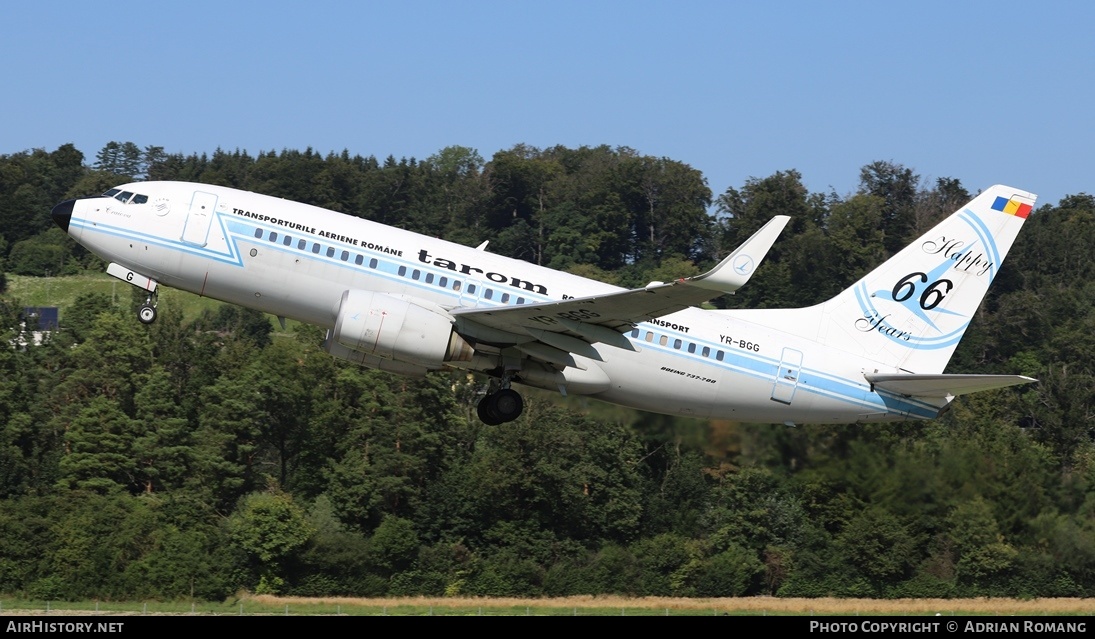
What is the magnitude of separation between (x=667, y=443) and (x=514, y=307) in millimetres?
6631

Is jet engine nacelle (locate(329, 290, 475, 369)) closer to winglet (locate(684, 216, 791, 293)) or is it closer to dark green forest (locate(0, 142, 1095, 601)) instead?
dark green forest (locate(0, 142, 1095, 601))

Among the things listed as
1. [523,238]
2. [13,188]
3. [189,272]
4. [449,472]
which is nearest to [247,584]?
[449,472]

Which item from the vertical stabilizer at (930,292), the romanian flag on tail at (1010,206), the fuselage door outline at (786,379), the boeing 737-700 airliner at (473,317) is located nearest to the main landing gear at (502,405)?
the boeing 737-700 airliner at (473,317)

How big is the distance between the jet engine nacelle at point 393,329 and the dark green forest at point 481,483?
424 centimetres

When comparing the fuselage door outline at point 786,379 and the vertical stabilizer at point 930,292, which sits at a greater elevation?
the vertical stabilizer at point 930,292

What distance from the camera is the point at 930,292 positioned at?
36.0m

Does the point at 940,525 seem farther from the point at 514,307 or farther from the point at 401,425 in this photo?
the point at 401,425

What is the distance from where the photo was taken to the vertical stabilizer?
35.2 meters

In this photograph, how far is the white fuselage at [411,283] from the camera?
32094 millimetres

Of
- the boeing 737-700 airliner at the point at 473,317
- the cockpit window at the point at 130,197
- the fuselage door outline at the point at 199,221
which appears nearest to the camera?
the boeing 737-700 airliner at the point at 473,317

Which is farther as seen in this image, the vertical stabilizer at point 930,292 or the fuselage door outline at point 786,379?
the vertical stabilizer at point 930,292

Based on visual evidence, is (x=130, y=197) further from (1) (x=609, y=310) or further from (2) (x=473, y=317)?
(1) (x=609, y=310)

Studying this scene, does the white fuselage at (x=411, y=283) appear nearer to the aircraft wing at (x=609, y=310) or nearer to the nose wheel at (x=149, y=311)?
Answer: the aircraft wing at (x=609, y=310)

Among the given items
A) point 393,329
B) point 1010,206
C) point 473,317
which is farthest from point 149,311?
point 1010,206
